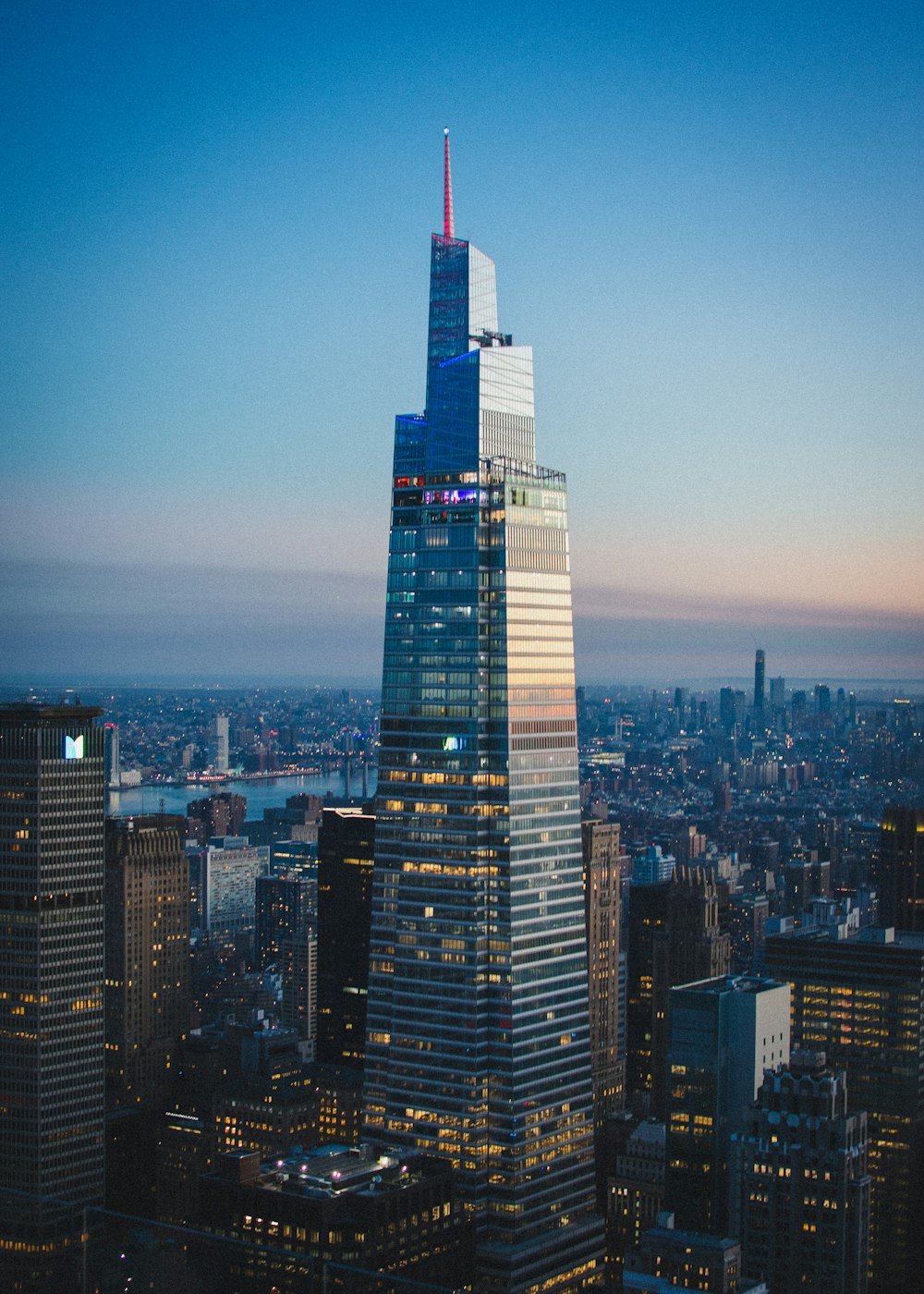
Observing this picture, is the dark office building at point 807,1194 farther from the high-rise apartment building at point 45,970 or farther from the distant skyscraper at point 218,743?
the distant skyscraper at point 218,743

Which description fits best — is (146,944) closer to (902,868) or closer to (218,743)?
(902,868)

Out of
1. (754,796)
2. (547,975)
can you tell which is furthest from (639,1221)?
(754,796)

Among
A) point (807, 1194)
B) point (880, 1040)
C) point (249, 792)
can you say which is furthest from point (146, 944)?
point (249, 792)

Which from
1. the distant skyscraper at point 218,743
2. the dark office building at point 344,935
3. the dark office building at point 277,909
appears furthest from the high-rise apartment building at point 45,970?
the distant skyscraper at point 218,743

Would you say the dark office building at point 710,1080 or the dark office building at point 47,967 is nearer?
the dark office building at point 710,1080

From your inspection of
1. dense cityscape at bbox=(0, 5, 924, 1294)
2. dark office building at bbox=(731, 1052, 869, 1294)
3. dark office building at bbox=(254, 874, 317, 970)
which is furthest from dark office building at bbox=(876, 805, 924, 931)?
dark office building at bbox=(254, 874, 317, 970)

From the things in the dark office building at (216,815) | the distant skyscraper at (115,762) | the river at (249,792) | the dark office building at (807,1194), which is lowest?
the dark office building at (807,1194)

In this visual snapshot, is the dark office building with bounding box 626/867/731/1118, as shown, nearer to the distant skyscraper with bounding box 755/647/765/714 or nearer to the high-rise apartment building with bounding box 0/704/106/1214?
the distant skyscraper with bounding box 755/647/765/714
